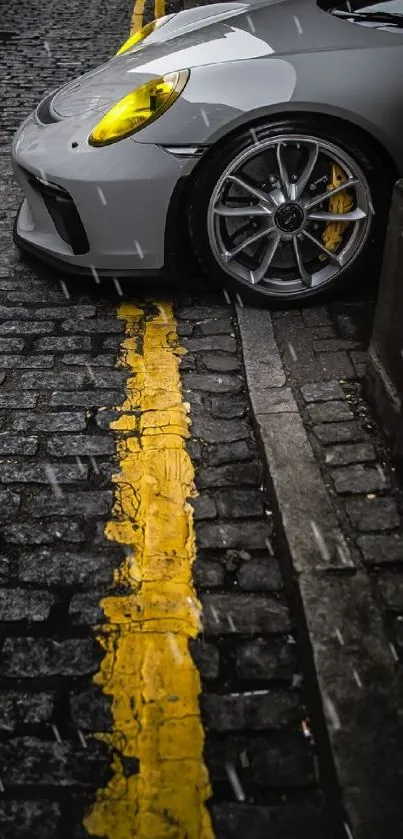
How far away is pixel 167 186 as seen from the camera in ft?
11.2

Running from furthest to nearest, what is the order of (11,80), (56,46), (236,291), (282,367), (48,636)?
(56,46) → (11,80) → (236,291) → (282,367) → (48,636)

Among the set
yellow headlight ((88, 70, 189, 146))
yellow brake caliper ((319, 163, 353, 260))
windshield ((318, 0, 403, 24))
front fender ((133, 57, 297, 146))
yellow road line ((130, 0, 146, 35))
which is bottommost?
yellow brake caliper ((319, 163, 353, 260))

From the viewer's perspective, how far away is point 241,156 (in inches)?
132

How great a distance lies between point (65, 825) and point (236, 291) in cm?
245

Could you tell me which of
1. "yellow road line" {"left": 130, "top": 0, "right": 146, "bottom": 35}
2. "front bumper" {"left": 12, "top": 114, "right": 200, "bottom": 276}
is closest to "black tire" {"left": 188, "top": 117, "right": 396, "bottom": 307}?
"front bumper" {"left": 12, "top": 114, "right": 200, "bottom": 276}

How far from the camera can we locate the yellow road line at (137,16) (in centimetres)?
988

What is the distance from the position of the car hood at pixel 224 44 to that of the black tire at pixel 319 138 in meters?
0.34

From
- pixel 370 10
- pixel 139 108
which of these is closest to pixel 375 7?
pixel 370 10

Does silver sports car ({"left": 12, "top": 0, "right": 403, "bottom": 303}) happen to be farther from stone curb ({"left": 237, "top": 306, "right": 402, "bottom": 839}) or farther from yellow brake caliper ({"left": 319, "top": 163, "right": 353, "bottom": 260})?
stone curb ({"left": 237, "top": 306, "right": 402, "bottom": 839})

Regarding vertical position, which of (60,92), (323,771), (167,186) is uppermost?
(60,92)

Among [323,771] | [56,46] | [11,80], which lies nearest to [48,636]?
[323,771]

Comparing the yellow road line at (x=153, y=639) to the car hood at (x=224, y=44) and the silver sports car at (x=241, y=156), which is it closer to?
the silver sports car at (x=241, y=156)

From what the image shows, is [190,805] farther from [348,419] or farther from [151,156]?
[151,156]

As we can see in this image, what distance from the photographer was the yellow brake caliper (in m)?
3.46
